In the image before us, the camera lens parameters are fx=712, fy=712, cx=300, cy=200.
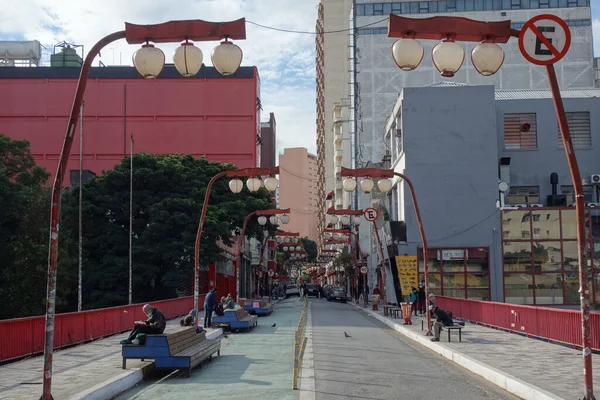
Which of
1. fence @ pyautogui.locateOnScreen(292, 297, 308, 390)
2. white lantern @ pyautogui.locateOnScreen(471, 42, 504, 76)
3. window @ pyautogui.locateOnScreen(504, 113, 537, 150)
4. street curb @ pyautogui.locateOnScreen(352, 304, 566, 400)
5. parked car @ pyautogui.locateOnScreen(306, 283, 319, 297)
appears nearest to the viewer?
white lantern @ pyautogui.locateOnScreen(471, 42, 504, 76)

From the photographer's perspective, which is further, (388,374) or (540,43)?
(388,374)

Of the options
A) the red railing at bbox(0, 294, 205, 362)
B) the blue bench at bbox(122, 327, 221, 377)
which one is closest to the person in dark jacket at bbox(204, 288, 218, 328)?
the red railing at bbox(0, 294, 205, 362)

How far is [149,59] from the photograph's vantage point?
10484 mm

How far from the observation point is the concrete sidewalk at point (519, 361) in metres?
12.0

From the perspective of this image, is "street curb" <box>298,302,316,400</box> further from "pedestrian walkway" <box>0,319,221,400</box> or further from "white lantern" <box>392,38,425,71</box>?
"white lantern" <box>392,38,425,71</box>

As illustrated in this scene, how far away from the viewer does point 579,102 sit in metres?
45.4

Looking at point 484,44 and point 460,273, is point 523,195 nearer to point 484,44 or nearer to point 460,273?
point 460,273

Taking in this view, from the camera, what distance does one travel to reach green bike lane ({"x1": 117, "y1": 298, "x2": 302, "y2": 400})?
40.3ft

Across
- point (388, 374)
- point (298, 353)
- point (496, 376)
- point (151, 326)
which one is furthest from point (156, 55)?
point (496, 376)

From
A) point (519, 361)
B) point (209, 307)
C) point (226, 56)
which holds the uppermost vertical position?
point (226, 56)

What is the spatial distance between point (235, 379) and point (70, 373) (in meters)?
3.31

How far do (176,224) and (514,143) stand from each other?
2244cm

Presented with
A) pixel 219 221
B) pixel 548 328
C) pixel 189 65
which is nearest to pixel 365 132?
pixel 219 221

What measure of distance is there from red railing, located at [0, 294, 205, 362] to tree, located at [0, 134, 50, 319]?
968 cm
